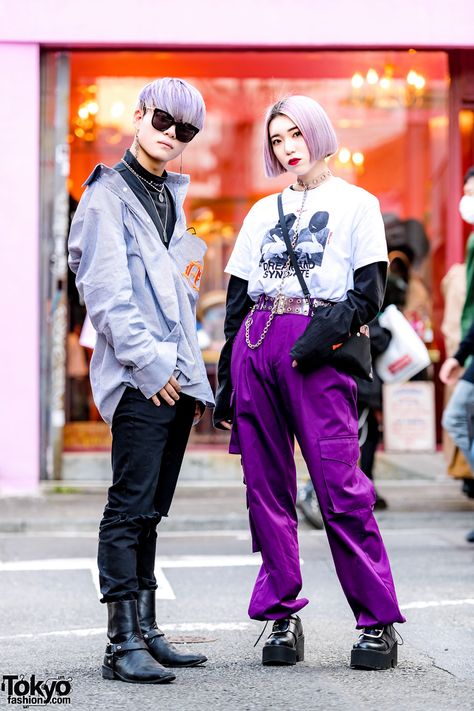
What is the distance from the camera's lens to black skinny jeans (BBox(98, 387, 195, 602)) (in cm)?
455

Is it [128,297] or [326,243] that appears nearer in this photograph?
[128,297]

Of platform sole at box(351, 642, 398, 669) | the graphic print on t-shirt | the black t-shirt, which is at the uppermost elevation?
the black t-shirt

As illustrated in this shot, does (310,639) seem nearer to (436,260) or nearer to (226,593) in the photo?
(226,593)

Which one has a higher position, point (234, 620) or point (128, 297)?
point (128, 297)

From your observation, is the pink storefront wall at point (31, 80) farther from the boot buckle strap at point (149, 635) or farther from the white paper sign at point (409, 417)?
the boot buckle strap at point (149, 635)

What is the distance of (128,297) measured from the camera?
Result: 179 inches

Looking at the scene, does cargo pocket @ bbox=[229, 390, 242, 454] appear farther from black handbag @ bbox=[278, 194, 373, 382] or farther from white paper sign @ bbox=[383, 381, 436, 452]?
white paper sign @ bbox=[383, 381, 436, 452]

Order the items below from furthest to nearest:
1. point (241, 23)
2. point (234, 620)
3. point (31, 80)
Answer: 1. point (241, 23)
2. point (31, 80)
3. point (234, 620)

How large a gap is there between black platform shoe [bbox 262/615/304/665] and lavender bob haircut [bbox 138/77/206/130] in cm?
178

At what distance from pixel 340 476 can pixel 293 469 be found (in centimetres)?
27

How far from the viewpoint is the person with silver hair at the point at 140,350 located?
14.9 ft

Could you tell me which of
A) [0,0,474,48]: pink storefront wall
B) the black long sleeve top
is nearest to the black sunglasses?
the black long sleeve top

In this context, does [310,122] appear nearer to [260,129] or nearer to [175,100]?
[175,100]

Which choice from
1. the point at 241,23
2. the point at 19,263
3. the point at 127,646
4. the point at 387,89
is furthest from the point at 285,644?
the point at 387,89
